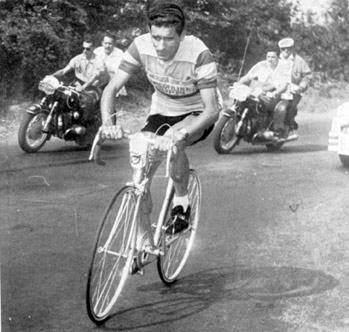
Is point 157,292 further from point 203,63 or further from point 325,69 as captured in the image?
point 325,69

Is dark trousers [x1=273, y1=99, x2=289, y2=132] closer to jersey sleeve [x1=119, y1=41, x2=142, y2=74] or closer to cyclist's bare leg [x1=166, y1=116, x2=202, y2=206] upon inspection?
cyclist's bare leg [x1=166, y1=116, x2=202, y2=206]

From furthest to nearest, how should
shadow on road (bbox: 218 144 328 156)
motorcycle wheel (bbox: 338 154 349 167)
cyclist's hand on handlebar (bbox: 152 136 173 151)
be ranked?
shadow on road (bbox: 218 144 328 156) < motorcycle wheel (bbox: 338 154 349 167) < cyclist's hand on handlebar (bbox: 152 136 173 151)

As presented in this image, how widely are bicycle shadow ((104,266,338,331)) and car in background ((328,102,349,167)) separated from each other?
3.92ft

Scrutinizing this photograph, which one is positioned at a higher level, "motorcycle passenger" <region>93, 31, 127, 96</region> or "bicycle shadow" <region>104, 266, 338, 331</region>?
"motorcycle passenger" <region>93, 31, 127, 96</region>

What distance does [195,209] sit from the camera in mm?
4285

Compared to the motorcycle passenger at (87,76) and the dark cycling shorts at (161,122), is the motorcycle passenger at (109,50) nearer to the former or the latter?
the motorcycle passenger at (87,76)

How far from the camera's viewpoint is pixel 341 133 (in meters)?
5.02

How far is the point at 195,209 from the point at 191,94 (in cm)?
80

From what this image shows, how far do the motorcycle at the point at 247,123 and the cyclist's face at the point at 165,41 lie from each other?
123 inches

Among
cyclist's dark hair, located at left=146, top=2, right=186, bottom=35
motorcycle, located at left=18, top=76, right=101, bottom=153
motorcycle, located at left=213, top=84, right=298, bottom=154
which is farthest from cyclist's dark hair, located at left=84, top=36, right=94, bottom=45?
motorcycle, located at left=213, top=84, right=298, bottom=154

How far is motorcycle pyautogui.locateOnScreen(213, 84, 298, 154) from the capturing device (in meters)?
6.94

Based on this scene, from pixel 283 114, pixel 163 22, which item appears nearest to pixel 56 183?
pixel 163 22

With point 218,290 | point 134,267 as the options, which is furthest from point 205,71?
point 218,290

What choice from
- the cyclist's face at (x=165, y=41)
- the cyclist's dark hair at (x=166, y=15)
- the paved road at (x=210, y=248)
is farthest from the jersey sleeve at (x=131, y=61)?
the paved road at (x=210, y=248)
